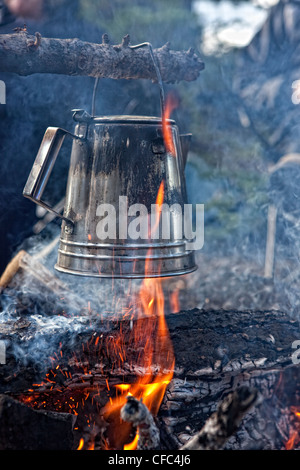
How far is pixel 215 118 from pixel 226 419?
3.83 m

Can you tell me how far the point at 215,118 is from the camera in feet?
15.6

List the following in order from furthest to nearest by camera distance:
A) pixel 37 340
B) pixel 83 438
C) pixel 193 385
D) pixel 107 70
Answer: pixel 107 70 → pixel 37 340 → pixel 193 385 → pixel 83 438

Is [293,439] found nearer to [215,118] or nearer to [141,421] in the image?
[141,421]

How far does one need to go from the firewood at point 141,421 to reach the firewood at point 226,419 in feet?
0.77

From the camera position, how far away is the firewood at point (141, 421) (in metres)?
1.76

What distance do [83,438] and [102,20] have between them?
11.9 ft

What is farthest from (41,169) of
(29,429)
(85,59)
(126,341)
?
(29,429)

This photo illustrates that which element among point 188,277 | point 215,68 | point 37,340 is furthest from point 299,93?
point 37,340

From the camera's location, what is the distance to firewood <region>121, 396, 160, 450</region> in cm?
176

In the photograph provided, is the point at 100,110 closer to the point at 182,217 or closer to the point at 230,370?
the point at 182,217

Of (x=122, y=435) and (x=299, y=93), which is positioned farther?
(x=299, y=93)

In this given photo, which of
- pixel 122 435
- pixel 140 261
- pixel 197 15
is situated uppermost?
pixel 197 15

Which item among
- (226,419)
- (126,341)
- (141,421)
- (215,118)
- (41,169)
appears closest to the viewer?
(226,419)

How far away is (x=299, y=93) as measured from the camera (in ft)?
12.6
